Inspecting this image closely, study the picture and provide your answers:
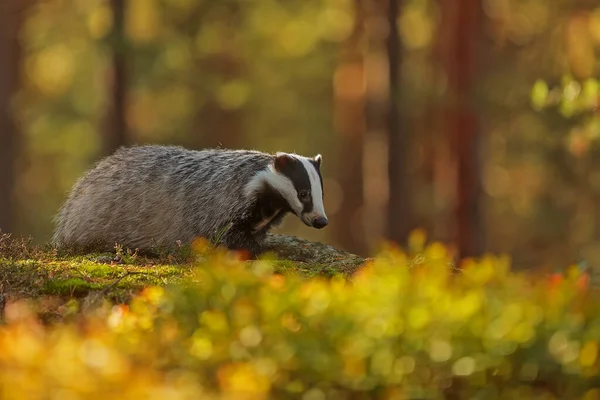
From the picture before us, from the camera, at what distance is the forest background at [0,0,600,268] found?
78.0 feet

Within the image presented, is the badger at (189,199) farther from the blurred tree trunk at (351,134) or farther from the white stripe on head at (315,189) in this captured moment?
the blurred tree trunk at (351,134)

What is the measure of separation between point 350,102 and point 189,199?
19197mm

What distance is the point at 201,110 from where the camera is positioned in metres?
32.0

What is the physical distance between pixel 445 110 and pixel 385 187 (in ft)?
7.19

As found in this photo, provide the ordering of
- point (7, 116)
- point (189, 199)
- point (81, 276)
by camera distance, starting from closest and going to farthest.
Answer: point (81, 276), point (189, 199), point (7, 116)

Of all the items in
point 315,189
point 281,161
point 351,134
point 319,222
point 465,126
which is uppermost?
point 281,161

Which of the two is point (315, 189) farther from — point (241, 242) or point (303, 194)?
point (241, 242)

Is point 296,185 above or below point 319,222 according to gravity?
above

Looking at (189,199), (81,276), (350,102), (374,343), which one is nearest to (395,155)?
(350,102)

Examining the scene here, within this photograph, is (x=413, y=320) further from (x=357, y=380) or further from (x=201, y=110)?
(x=201, y=110)

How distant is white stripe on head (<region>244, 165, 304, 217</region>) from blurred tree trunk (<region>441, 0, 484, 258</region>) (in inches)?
510

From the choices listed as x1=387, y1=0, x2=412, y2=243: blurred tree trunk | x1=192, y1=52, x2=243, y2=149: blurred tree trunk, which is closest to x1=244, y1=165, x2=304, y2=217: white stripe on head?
x1=387, y1=0, x2=412, y2=243: blurred tree trunk

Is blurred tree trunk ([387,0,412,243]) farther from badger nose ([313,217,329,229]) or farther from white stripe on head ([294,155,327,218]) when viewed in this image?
badger nose ([313,217,329,229])

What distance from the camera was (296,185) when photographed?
10047mm
